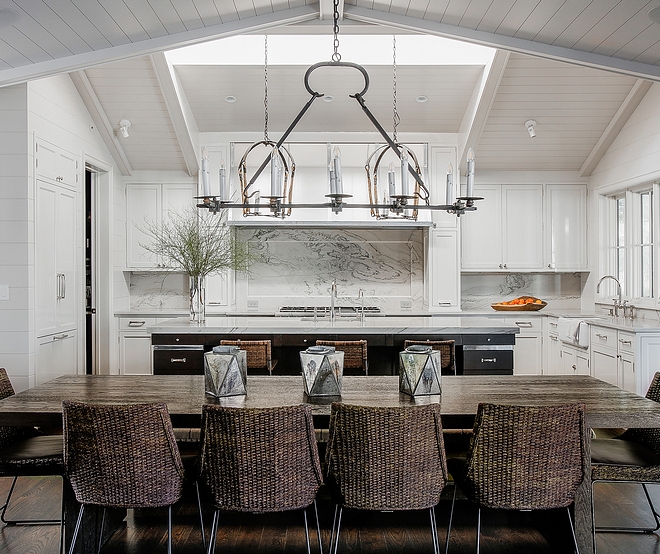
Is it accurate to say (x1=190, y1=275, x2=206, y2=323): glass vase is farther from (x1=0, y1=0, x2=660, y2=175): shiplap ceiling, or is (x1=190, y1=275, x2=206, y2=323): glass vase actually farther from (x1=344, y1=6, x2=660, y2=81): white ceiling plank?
(x1=344, y1=6, x2=660, y2=81): white ceiling plank

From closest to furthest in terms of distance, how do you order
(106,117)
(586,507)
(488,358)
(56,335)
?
(586,507) < (488,358) < (56,335) < (106,117)

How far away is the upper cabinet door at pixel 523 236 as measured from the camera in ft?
22.4

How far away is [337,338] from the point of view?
14.1ft

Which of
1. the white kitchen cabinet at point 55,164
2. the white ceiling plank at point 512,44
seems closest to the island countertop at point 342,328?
the white kitchen cabinet at point 55,164

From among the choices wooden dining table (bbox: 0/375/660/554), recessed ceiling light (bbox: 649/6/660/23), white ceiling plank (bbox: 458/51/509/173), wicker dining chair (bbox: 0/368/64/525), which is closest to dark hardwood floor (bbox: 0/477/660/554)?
wicker dining chair (bbox: 0/368/64/525)

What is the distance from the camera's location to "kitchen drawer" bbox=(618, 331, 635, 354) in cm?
459

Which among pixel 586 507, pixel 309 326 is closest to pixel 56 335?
pixel 309 326

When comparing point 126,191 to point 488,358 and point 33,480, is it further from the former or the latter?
point 488,358

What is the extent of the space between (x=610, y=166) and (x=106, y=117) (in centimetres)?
521

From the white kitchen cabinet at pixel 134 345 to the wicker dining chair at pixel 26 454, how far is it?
3.27 m

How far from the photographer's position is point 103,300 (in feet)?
20.7

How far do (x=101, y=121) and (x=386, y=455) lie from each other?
5.08 m

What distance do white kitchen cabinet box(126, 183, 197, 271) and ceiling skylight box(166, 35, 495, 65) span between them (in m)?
1.67

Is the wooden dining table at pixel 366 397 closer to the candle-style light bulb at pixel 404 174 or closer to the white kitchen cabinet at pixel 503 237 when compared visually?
the candle-style light bulb at pixel 404 174
